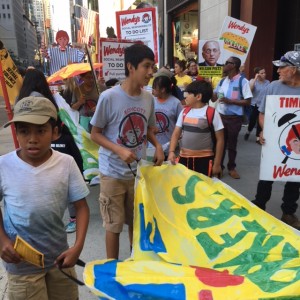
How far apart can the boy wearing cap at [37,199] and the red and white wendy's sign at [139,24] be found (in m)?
5.46

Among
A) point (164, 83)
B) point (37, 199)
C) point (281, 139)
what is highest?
point (164, 83)

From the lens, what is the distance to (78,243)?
6.15ft

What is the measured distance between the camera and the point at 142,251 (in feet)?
8.20

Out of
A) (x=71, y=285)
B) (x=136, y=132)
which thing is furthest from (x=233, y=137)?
(x=71, y=285)

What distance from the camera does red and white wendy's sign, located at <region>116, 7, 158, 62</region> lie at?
22.5 ft

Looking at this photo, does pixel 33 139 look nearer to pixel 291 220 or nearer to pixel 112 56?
pixel 291 220

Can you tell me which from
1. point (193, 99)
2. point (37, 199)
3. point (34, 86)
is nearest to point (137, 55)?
point (34, 86)

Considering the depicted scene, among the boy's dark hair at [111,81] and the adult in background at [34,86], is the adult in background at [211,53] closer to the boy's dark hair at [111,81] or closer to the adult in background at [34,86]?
the boy's dark hair at [111,81]

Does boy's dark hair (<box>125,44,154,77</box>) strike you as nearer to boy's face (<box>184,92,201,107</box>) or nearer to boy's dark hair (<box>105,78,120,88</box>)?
boy's face (<box>184,92,201,107</box>)

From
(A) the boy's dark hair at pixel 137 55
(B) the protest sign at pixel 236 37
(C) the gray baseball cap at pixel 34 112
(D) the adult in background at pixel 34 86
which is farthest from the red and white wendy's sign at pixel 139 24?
(C) the gray baseball cap at pixel 34 112

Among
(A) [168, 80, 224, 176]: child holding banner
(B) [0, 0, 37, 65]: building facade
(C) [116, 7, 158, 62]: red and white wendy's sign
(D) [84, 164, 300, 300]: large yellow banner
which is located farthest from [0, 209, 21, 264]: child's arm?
(B) [0, 0, 37, 65]: building facade

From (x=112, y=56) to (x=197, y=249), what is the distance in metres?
3.88

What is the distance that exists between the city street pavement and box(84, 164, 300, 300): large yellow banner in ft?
3.23

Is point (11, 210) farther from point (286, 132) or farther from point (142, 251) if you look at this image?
point (286, 132)
